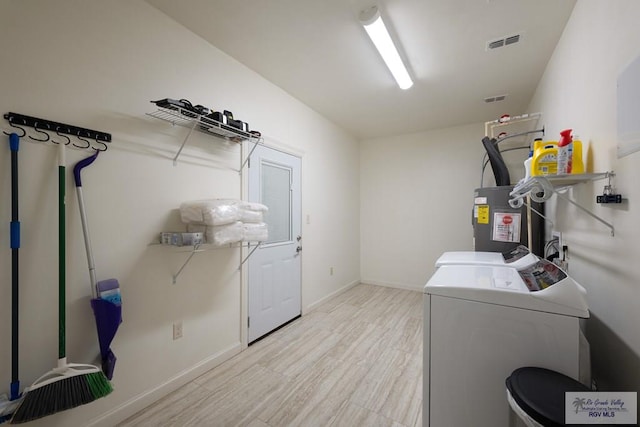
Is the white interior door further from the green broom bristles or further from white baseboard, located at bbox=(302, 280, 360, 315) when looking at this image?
the green broom bristles

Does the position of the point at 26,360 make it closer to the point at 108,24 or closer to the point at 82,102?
the point at 82,102

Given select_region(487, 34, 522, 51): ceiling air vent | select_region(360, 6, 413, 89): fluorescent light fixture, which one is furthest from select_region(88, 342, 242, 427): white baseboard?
select_region(487, 34, 522, 51): ceiling air vent

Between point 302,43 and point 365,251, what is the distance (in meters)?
3.64

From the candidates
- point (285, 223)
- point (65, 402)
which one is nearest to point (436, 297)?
point (65, 402)

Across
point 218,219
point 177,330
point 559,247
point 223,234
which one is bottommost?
point 177,330

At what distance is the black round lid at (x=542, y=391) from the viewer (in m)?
0.79

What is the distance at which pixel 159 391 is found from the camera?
5.87 feet

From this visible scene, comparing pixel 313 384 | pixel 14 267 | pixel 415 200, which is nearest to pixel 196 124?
pixel 14 267

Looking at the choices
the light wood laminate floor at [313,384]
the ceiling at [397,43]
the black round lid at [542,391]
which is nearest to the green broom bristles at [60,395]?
the light wood laminate floor at [313,384]

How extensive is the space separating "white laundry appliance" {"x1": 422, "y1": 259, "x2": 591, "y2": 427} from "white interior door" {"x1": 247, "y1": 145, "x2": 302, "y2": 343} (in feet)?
5.88

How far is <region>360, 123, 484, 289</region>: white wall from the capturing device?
13.1 ft

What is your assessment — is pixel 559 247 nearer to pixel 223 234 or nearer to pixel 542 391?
pixel 542 391

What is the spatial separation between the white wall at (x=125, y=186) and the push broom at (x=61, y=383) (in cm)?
10

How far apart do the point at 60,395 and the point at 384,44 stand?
301 centimetres
